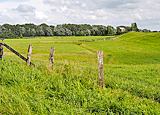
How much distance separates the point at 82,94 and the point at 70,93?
19.5 inches

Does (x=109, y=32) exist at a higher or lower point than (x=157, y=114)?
higher

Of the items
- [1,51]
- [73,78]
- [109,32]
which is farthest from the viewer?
[109,32]

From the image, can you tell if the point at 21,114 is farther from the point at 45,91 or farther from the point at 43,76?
the point at 43,76

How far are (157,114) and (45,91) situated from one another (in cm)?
404

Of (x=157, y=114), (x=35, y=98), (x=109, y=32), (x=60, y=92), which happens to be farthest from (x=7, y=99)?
(x=109, y=32)

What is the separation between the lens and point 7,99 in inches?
205

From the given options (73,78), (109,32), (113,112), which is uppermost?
(109,32)

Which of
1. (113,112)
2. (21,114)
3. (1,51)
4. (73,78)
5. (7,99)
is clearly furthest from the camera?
(1,51)

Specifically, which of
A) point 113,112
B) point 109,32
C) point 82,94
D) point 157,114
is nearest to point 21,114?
point 82,94

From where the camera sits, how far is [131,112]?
4.66 meters

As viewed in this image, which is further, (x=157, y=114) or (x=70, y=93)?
(x=70, y=93)

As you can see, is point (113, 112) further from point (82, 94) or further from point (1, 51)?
point (1, 51)

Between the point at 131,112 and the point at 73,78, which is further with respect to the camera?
the point at 73,78

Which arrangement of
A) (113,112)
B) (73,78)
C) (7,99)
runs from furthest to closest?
(73,78) < (7,99) < (113,112)
